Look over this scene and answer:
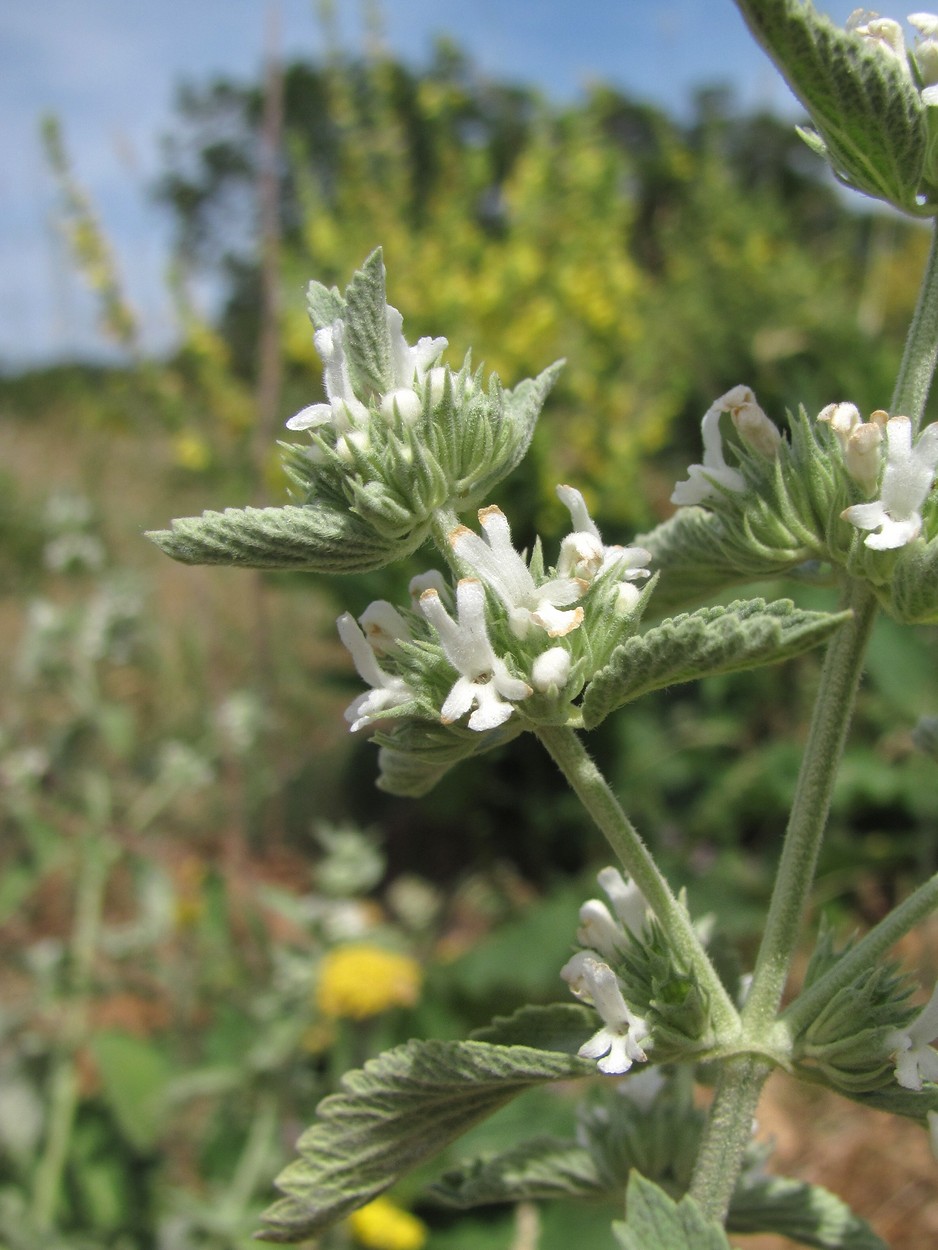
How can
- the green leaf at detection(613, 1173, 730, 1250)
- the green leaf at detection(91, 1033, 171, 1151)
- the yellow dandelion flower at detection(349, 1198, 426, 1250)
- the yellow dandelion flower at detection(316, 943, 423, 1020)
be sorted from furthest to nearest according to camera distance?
the yellow dandelion flower at detection(316, 943, 423, 1020) → the green leaf at detection(91, 1033, 171, 1151) → the yellow dandelion flower at detection(349, 1198, 426, 1250) → the green leaf at detection(613, 1173, 730, 1250)

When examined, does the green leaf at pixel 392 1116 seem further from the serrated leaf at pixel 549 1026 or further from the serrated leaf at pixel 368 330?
the serrated leaf at pixel 368 330

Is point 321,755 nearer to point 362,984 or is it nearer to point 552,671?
point 362,984

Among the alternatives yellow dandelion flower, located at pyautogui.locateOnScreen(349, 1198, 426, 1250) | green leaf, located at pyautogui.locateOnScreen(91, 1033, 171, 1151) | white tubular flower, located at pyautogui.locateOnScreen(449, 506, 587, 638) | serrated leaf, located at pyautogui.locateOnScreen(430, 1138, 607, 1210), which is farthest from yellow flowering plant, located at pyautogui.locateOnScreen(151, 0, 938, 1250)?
green leaf, located at pyautogui.locateOnScreen(91, 1033, 171, 1151)

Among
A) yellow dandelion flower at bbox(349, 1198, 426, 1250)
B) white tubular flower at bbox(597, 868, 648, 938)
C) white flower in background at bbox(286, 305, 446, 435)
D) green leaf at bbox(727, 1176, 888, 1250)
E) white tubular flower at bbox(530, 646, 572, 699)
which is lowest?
yellow dandelion flower at bbox(349, 1198, 426, 1250)

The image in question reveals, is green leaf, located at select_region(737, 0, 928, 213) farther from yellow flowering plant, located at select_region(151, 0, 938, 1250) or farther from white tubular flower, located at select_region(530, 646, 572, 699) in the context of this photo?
white tubular flower, located at select_region(530, 646, 572, 699)

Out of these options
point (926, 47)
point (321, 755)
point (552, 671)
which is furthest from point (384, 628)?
point (321, 755)

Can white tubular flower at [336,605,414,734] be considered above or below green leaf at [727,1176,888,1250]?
above

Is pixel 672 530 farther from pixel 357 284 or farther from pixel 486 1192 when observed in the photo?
pixel 486 1192

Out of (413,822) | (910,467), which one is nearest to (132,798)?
(413,822)
